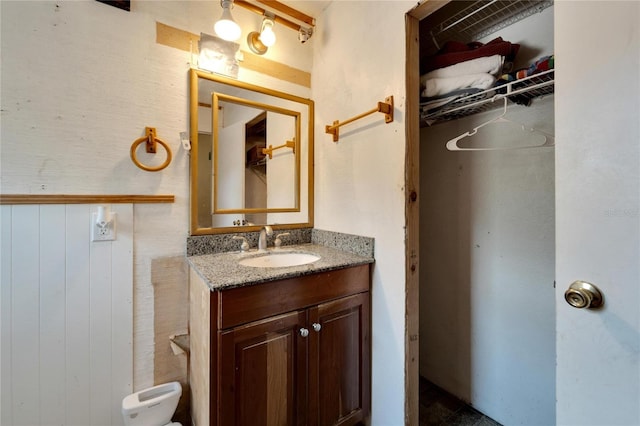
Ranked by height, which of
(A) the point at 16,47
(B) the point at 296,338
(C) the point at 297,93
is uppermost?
(C) the point at 297,93

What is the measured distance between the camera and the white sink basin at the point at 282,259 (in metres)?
1.42

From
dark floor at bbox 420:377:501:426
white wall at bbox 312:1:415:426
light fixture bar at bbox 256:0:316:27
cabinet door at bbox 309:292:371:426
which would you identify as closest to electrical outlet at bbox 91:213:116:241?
cabinet door at bbox 309:292:371:426

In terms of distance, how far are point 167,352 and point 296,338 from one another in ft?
2.32

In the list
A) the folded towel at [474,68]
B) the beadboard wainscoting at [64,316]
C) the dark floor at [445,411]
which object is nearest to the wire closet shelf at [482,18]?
the folded towel at [474,68]

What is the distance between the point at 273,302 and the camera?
1039 millimetres

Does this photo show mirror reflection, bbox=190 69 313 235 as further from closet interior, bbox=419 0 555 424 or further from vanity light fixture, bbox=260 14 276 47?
closet interior, bbox=419 0 555 424

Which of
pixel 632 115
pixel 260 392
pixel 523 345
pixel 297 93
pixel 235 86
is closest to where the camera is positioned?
pixel 632 115

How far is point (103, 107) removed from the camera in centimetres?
117

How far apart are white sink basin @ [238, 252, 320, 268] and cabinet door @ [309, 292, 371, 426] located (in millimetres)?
315

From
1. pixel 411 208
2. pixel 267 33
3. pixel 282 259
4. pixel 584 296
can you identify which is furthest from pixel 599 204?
pixel 267 33

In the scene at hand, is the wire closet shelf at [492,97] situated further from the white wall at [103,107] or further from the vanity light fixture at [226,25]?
the white wall at [103,107]

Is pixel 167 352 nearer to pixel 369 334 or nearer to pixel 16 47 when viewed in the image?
pixel 369 334

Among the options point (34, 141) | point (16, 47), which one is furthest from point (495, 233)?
point (16, 47)

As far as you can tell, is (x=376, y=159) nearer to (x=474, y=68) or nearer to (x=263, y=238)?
(x=474, y=68)
